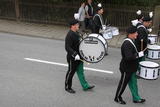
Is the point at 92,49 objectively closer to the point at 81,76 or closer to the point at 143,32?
the point at 81,76

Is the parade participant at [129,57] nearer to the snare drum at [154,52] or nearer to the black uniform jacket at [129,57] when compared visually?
the black uniform jacket at [129,57]

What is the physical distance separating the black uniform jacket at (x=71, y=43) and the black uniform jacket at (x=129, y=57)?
127 centimetres

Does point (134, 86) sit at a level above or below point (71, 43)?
below

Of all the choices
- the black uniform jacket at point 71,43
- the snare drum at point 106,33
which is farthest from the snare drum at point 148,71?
the snare drum at point 106,33

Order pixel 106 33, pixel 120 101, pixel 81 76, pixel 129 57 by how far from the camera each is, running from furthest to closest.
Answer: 1. pixel 106 33
2. pixel 81 76
3. pixel 120 101
4. pixel 129 57

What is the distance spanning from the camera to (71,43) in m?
7.43

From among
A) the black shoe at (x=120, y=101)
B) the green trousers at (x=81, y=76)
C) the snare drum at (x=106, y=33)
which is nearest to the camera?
the black shoe at (x=120, y=101)

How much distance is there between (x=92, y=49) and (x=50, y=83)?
5.42ft

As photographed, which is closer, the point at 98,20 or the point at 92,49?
the point at 92,49

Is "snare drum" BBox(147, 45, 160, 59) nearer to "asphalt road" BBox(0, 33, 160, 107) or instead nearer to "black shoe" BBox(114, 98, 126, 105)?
"asphalt road" BBox(0, 33, 160, 107)

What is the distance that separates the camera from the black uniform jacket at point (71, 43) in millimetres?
7344

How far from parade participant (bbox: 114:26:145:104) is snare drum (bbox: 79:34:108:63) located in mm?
1026

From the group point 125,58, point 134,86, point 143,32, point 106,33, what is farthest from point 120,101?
point 106,33

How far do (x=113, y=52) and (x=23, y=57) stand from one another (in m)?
3.65
